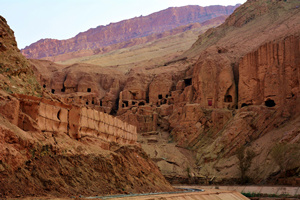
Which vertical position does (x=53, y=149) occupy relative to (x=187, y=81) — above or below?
below

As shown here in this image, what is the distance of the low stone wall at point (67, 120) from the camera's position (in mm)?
13305

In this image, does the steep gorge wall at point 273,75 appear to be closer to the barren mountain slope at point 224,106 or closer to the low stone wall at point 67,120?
the barren mountain slope at point 224,106

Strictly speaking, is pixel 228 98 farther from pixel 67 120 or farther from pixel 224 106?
pixel 67 120

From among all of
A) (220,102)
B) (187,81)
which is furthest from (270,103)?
(187,81)

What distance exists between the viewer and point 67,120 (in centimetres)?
1550

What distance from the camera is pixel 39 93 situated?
16.5 metres

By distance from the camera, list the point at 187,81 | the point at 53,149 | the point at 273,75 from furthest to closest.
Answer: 1. the point at 187,81
2. the point at 273,75
3. the point at 53,149

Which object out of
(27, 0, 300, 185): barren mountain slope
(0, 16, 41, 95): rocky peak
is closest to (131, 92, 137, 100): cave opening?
(27, 0, 300, 185): barren mountain slope

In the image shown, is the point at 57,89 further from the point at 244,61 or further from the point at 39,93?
the point at 39,93

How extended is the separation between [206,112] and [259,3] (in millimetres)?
32320

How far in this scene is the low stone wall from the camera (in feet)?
43.7

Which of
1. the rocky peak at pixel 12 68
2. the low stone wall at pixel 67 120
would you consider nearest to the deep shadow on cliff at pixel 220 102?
the low stone wall at pixel 67 120

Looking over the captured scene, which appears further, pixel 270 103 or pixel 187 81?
pixel 187 81

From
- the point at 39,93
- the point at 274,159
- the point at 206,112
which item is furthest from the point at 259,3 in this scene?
the point at 39,93
